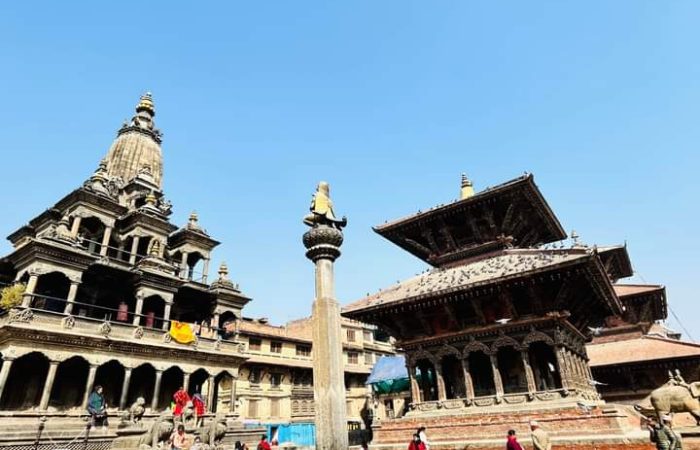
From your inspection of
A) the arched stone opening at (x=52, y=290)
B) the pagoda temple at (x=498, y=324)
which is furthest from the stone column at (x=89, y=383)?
the pagoda temple at (x=498, y=324)

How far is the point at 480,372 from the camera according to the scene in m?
20.8

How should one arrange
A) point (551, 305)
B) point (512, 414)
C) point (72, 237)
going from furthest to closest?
point (72, 237)
point (551, 305)
point (512, 414)

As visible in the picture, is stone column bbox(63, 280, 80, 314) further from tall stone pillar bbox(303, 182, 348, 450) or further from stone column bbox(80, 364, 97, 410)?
tall stone pillar bbox(303, 182, 348, 450)

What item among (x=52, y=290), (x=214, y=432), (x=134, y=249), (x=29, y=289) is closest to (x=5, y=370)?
(x=29, y=289)

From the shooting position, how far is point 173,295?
103 ft

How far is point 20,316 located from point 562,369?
2575cm

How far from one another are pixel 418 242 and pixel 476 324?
7.57 meters

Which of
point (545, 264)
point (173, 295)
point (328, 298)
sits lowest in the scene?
point (328, 298)

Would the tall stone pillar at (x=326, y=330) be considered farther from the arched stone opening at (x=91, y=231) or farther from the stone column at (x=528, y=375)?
the arched stone opening at (x=91, y=231)

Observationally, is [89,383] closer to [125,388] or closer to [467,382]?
[125,388]

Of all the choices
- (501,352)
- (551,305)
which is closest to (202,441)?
(501,352)

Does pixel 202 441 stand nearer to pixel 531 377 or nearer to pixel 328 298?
pixel 328 298

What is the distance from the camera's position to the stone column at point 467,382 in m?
18.9

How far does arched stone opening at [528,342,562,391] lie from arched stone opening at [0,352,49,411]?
25.0 m
